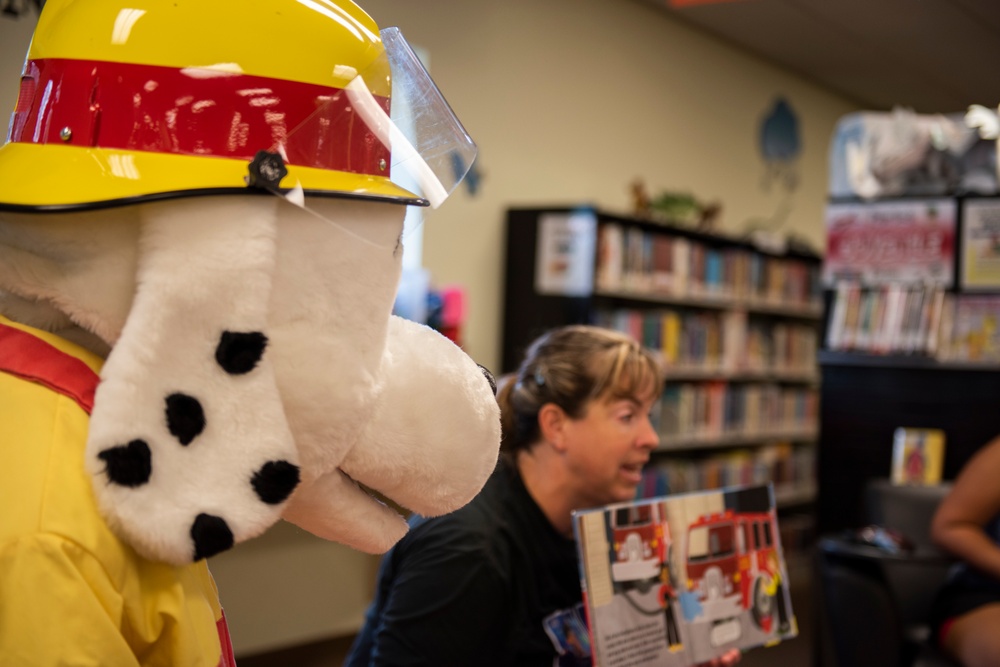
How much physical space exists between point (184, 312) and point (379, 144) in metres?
0.25

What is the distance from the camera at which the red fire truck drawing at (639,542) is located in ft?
5.03

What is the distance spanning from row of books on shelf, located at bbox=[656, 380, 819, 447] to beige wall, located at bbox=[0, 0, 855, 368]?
3.72ft

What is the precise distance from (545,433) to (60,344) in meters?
1.27

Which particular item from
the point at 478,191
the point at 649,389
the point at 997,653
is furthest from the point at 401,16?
the point at 997,653

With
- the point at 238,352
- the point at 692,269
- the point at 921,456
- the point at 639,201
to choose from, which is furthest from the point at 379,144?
the point at 692,269

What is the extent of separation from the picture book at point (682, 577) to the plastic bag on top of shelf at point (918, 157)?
2.89m

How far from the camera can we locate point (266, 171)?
79cm

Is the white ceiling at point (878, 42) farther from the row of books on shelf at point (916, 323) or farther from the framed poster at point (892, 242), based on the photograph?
the row of books on shelf at point (916, 323)

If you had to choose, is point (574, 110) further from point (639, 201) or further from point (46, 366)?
point (46, 366)

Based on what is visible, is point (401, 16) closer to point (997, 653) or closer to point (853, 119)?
point (853, 119)

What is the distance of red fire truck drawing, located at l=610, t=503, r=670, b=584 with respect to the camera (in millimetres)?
1532

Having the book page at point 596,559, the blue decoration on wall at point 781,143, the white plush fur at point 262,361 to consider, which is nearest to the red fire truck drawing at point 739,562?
the book page at point 596,559

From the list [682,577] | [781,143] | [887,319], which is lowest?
[682,577]

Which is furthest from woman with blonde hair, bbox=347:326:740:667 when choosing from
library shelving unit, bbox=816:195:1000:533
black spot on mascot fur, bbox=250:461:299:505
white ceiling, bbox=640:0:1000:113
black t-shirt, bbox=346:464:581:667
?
library shelving unit, bbox=816:195:1000:533
